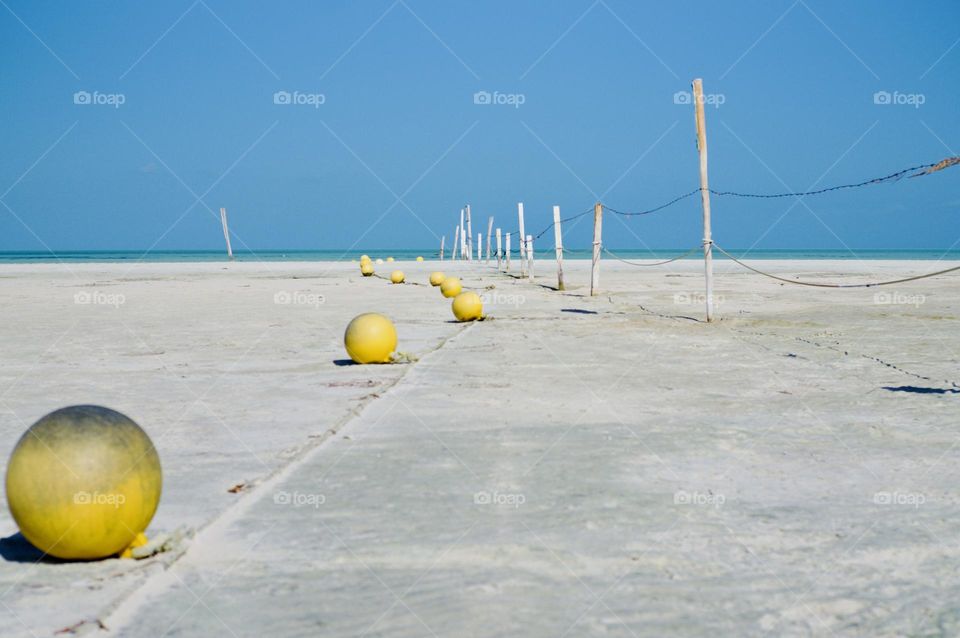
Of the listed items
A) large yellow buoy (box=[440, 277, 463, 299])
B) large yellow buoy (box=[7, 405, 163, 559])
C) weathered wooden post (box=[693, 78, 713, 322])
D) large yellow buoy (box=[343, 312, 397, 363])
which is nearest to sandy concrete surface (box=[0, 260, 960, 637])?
large yellow buoy (box=[7, 405, 163, 559])

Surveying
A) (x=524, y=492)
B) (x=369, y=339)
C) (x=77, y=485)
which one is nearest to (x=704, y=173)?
(x=369, y=339)

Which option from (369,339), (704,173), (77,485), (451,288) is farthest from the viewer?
(451,288)

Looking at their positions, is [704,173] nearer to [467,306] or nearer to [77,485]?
[467,306]

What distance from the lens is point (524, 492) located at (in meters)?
5.59

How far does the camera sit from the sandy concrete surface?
152 inches

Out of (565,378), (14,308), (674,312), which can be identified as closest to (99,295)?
(14,308)

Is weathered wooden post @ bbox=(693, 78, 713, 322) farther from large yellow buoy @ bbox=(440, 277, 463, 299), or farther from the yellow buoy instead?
large yellow buoy @ bbox=(440, 277, 463, 299)

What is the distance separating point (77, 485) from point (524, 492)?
2489 mm

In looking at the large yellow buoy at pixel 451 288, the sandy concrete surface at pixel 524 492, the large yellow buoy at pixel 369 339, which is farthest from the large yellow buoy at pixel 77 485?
the large yellow buoy at pixel 451 288

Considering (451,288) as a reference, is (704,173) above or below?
above

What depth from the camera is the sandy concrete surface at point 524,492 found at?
387cm

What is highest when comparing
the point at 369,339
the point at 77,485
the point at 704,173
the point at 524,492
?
the point at 704,173

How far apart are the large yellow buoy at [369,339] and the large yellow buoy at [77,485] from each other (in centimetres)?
659

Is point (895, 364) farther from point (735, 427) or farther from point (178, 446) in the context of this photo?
point (178, 446)
